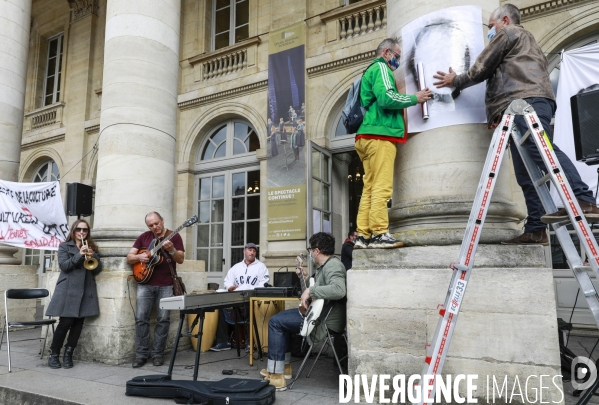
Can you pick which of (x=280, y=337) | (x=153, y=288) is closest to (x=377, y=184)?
(x=280, y=337)

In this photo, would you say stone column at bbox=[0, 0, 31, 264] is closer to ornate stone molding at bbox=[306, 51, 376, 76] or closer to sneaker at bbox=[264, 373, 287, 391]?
ornate stone molding at bbox=[306, 51, 376, 76]

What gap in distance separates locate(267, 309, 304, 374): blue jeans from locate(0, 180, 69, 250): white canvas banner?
4.89 meters

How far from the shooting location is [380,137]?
12.6ft

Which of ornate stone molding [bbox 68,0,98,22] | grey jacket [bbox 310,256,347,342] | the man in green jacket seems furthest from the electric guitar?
ornate stone molding [bbox 68,0,98,22]

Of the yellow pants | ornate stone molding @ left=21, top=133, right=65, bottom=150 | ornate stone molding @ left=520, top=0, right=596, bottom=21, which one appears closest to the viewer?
the yellow pants

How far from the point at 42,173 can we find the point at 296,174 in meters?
8.99

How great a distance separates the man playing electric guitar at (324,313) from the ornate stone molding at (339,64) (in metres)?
5.09

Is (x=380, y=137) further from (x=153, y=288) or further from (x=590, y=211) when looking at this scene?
(x=153, y=288)

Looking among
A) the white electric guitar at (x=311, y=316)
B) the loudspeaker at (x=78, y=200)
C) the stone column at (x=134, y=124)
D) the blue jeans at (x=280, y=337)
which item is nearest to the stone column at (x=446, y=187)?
the white electric guitar at (x=311, y=316)

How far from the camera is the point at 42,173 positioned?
13688mm

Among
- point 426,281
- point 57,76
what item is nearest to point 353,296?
point 426,281

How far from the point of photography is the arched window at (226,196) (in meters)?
9.88

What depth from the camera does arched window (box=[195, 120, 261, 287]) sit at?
988 centimetres

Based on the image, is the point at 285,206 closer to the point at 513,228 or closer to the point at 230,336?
the point at 230,336
